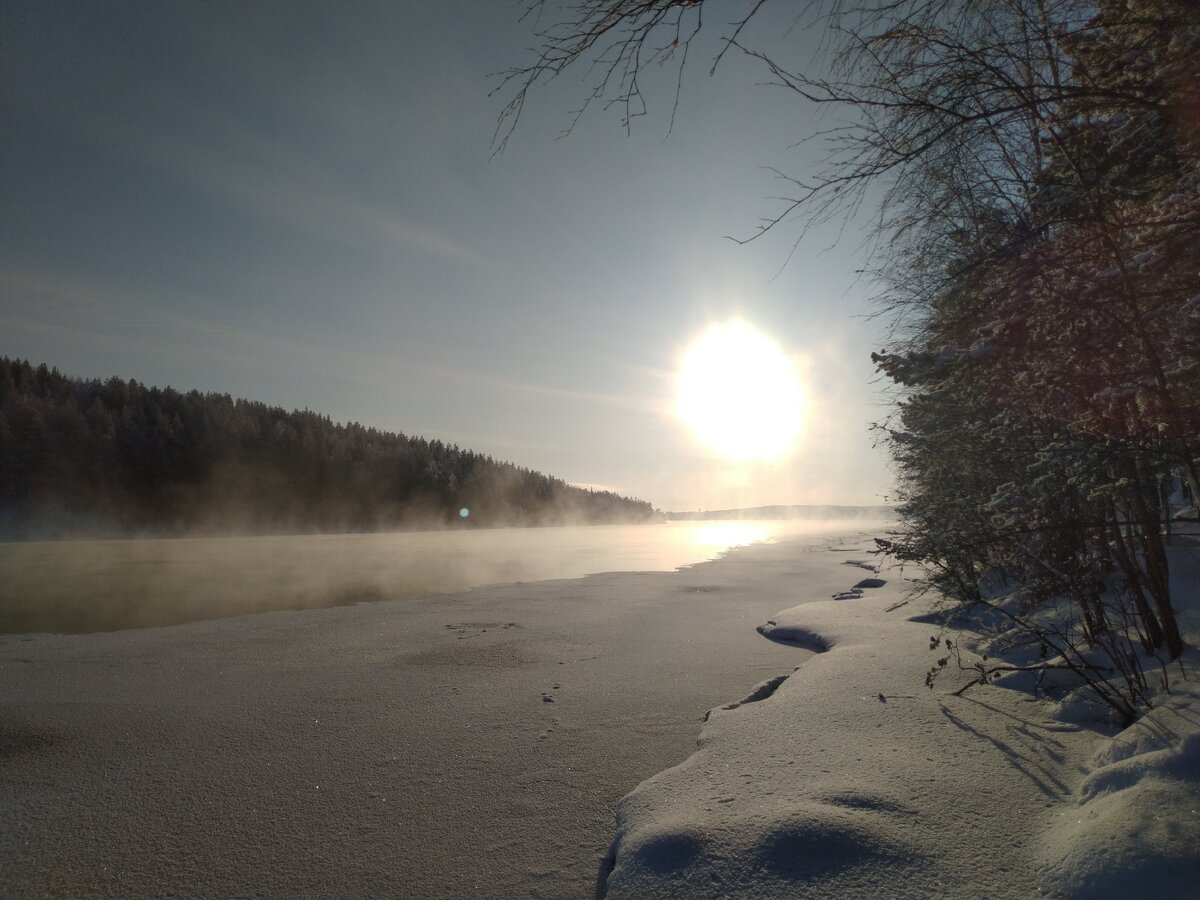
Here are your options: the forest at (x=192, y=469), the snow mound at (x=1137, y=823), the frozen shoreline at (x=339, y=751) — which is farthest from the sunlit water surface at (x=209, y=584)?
the forest at (x=192, y=469)

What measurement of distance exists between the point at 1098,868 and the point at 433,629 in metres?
7.04

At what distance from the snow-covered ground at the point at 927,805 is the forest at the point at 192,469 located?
2045 inches

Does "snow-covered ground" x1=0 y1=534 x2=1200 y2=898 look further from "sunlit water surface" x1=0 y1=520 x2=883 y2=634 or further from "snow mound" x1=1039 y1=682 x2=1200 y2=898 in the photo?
"sunlit water surface" x1=0 y1=520 x2=883 y2=634

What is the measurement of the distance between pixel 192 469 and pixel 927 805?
62509mm

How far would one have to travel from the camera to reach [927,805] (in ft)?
7.87

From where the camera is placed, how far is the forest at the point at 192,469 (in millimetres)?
41844

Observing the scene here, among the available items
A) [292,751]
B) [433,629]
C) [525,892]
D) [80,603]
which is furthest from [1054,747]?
[80,603]

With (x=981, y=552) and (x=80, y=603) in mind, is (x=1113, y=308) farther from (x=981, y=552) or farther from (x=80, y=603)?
Answer: (x=80, y=603)

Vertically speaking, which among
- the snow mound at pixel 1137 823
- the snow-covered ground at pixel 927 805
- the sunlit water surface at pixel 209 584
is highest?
the snow mound at pixel 1137 823

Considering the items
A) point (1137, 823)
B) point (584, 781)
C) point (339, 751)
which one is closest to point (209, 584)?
point (339, 751)

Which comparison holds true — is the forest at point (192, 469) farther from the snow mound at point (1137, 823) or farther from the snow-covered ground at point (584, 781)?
the snow mound at point (1137, 823)

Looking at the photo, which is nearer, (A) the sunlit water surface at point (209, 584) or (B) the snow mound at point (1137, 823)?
A: (B) the snow mound at point (1137, 823)

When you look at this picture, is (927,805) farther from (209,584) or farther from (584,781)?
(209,584)

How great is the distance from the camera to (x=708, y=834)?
2.32 m
